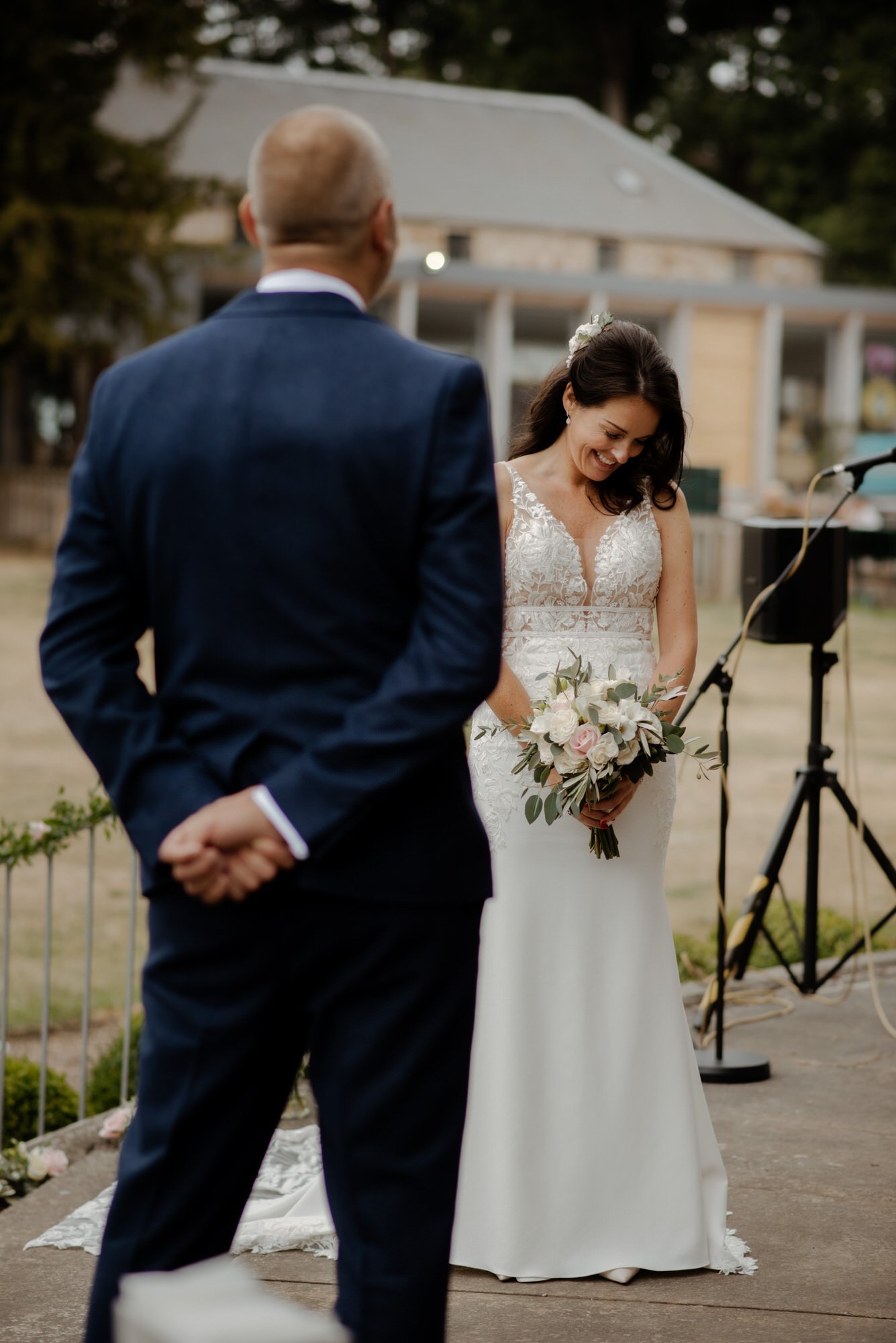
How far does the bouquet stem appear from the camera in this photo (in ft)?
12.2

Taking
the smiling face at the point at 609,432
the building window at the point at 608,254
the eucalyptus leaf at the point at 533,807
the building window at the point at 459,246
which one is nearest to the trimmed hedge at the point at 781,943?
the eucalyptus leaf at the point at 533,807

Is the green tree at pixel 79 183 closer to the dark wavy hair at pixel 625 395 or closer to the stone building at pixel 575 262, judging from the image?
the stone building at pixel 575 262

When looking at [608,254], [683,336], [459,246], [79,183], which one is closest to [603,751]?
[79,183]

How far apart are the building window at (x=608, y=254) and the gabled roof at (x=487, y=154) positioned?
0.20m

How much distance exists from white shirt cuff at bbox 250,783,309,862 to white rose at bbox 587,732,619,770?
1644mm

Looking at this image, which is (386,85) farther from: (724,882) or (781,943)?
(724,882)

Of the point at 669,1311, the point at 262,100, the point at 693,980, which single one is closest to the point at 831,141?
the point at 262,100

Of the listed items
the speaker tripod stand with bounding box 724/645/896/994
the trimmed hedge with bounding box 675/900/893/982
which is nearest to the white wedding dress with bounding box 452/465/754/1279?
the speaker tripod stand with bounding box 724/645/896/994

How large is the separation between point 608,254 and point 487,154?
385cm

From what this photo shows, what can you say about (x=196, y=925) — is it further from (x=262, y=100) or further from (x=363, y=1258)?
(x=262, y=100)

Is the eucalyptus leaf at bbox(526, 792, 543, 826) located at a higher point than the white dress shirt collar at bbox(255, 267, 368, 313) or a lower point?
lower

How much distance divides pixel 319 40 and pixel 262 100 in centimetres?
1488

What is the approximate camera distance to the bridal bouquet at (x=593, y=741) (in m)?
3.62

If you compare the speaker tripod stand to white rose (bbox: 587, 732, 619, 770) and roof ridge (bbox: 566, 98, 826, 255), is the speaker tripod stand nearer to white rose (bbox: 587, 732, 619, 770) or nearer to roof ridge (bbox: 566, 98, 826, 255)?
white rose (bbox: 587, 732, 619, 770)
